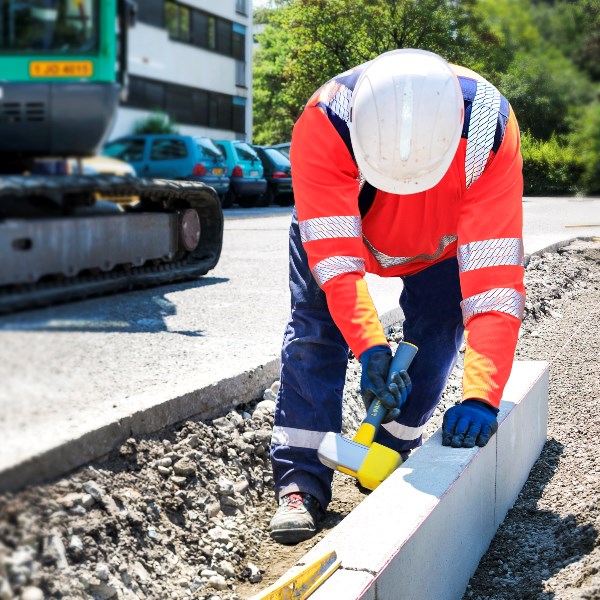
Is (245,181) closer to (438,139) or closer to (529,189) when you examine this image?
(438,139)

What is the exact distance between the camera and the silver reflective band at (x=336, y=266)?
2.58 metres

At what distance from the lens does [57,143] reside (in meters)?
0.72

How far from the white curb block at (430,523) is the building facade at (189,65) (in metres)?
1.15

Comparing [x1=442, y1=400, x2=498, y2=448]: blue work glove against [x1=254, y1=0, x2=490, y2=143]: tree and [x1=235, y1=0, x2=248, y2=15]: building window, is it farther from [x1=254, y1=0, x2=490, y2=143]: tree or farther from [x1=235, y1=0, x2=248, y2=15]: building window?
[x1=235, y1=0, x2=248, y2=15]: building window

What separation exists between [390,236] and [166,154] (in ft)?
6.79

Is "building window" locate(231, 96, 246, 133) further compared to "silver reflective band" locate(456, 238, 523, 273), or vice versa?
"silver reflective band" locate(456, 238, 523, 273)

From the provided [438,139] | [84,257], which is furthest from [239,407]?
[84,257]

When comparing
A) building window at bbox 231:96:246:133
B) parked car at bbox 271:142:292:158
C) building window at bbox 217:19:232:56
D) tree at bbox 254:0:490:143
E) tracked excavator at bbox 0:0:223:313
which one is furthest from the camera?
parked car at bbox 271:142:292:158

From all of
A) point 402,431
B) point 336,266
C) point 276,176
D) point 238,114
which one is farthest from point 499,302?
point 238,114

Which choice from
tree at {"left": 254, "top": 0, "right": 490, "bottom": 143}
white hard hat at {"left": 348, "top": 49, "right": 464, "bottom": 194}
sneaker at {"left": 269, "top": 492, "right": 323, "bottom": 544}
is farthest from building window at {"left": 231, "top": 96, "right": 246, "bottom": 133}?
sneaker at {"left": 269, "top": 492, "right": 323, "bottom": 544}

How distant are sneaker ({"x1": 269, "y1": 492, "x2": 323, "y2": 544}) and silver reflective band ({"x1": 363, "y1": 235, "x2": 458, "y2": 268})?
798mm

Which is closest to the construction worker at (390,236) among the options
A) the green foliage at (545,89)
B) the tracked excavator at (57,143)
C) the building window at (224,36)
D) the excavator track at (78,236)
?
the green foliage at (545,89)

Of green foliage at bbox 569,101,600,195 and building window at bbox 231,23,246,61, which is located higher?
building window at bbox 231,23,246,61

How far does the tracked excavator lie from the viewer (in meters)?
0.70
